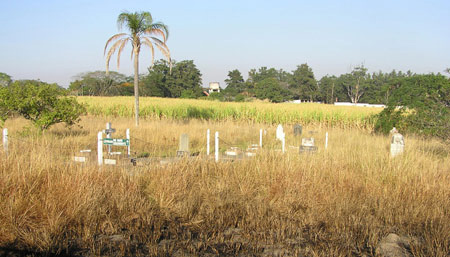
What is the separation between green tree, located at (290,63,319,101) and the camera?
227 ft

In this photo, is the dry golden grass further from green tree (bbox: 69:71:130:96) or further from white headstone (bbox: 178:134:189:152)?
green tree (bbox: 69:71:130:96)

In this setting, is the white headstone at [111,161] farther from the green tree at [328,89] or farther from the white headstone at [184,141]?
the green tree at [328,89]

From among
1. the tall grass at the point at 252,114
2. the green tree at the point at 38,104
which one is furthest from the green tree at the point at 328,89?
the green tree at the point at 38,104

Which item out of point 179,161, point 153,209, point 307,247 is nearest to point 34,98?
point 179,161

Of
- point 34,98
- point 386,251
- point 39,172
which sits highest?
point 34,98

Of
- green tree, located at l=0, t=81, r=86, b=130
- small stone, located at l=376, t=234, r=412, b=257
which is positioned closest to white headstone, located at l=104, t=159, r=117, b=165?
small stone, located at l=376, t=234, r=412, b=257

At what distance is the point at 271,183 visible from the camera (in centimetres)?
645

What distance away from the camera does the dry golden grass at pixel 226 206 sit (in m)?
4.54

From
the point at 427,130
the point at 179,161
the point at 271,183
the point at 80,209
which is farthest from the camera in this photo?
the point at 427,130

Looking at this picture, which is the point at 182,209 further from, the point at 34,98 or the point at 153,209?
the point at 34,98

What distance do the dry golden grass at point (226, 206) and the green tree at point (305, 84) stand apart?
206 feet

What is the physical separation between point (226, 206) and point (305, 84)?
66055 mm

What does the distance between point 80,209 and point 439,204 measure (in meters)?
5.15

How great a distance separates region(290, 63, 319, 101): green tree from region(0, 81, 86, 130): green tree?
193 ft
